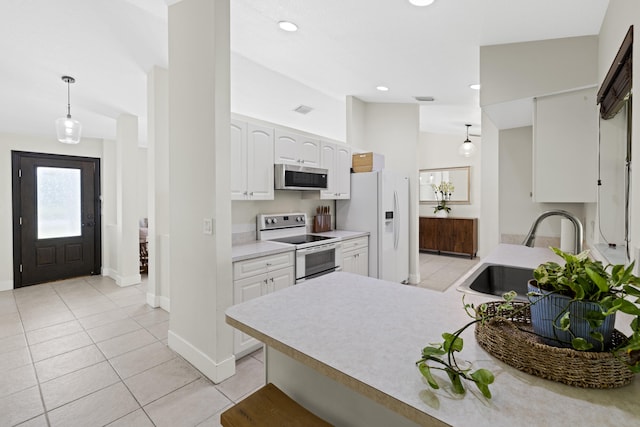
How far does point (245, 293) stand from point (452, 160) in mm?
6684

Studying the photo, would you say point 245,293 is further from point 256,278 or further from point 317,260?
point 317,260

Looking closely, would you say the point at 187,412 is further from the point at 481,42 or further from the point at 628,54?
the point at 481,42

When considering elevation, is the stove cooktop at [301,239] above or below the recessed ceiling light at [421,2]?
below

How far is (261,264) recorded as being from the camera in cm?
267

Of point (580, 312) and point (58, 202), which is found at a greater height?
point (58, 202)

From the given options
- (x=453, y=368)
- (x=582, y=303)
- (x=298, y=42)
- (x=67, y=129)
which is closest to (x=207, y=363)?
(x=453, y=368)

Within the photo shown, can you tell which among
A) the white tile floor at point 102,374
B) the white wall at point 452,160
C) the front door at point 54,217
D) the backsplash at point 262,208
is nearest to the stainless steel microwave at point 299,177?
the backsplash at point 262,208

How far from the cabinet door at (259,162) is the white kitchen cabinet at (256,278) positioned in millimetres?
703

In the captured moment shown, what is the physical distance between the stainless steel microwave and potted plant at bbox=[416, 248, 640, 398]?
2699mm

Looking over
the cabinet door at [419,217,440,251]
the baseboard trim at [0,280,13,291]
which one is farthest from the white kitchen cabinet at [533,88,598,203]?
the baseboard trim at [0,280,13,291]

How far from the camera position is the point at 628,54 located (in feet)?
4.56

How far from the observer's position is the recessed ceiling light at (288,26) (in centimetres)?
258

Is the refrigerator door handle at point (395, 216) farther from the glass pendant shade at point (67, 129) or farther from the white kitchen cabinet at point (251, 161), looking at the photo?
the glass pendant shade at point (67, 129)

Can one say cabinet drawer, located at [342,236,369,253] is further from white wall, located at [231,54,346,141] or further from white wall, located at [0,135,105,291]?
white wall, located at [0,135,105,291]
